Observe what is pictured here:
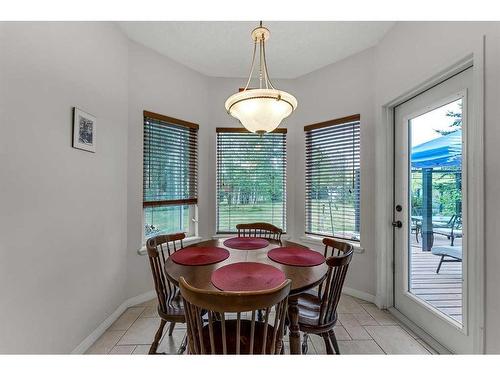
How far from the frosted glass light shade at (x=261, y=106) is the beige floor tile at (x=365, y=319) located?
1.99 meters

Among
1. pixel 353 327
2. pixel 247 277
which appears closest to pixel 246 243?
pixel 247 277

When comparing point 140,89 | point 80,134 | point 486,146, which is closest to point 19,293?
point 80,134

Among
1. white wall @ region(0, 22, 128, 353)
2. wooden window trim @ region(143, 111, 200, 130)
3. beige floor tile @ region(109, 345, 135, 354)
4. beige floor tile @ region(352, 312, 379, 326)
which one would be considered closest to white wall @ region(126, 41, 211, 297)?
wooden window trim @ region(143, 111, 200, 130)

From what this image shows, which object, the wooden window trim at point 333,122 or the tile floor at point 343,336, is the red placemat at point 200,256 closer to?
the tile floor at point 343,336

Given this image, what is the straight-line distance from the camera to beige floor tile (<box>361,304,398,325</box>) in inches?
82.6

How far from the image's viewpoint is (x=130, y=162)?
233 cm

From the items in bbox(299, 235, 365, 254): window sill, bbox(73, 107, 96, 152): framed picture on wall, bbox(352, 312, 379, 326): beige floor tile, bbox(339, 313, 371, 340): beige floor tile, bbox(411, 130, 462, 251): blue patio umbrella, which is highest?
bbox(73, 107, 96, 152): framed picture on wall

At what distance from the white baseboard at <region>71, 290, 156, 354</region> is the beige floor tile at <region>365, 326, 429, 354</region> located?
7.37 ft

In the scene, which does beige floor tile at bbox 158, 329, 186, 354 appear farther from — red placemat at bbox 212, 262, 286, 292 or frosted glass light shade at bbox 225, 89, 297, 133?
frosted glass light shade at bbox 225, 89, 297, 133
